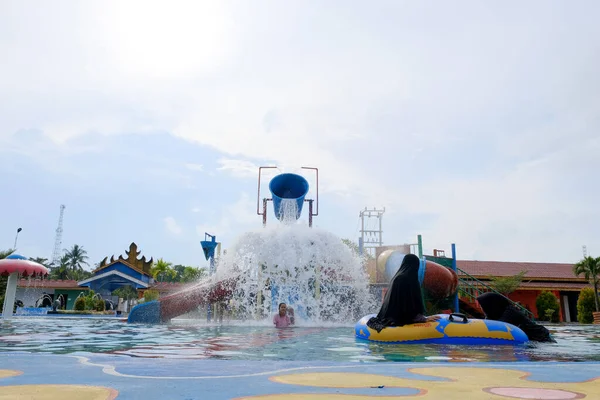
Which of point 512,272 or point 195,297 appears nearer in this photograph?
point 195,297

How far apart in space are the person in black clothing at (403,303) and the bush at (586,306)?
20.8 m

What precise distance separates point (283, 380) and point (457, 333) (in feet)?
14.9

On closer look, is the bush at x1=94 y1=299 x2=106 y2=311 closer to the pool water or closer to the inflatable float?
the pool water

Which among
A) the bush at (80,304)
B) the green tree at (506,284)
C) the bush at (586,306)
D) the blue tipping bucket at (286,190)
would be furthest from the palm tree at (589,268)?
the bush at (80,304)

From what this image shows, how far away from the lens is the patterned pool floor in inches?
93.5

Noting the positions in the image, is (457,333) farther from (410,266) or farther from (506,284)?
(506,284)

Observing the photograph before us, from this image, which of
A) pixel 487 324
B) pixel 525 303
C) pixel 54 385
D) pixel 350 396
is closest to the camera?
pixel 350 396

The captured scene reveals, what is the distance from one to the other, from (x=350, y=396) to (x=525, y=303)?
100.0ft

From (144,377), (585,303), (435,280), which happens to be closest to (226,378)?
(144,377)

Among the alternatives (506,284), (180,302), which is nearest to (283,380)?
(180,302)

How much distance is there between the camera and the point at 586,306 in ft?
76.5

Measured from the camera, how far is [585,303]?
23.4 metres

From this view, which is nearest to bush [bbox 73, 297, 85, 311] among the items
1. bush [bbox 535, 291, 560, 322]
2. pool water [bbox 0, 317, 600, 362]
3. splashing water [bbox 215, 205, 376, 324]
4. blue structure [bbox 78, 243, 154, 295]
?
blue structure [bbox 78, 243, 154, 295]

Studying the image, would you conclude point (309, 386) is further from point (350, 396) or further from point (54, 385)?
point (54, 385)
